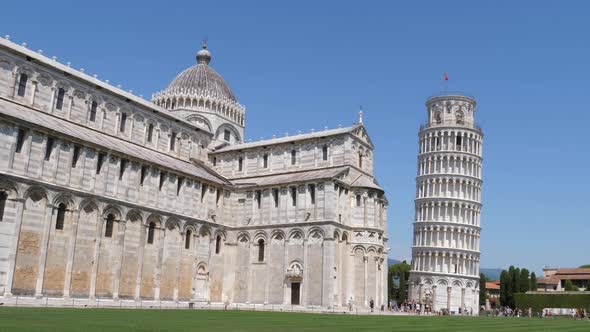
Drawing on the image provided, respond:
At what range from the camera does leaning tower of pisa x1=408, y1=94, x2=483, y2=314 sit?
77.1 meters

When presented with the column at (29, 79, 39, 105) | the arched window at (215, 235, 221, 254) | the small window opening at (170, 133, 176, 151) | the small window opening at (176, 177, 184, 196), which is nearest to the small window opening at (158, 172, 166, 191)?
the small window opening at (176, 177, 184, 196)

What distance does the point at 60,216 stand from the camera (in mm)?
36750

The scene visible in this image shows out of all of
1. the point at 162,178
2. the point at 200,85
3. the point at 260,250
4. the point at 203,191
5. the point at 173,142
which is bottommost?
the point at 260,250

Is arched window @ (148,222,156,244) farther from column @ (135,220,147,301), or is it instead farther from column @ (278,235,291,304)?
column @ (278,235,291,304)

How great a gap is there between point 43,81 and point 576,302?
62380 mm

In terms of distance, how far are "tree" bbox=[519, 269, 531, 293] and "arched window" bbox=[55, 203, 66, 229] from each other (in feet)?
216

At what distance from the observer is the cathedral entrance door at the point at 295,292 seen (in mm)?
46844

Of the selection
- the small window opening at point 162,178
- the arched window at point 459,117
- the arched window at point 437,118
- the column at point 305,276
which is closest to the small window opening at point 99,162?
the small window opening at point 162,178

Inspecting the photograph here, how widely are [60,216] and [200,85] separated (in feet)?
102

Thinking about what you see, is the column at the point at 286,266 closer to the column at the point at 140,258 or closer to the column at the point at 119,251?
the column at the point at 140,258

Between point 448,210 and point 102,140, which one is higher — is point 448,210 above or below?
above

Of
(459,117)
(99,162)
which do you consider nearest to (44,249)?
(99,162)

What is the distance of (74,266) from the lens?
37.2m

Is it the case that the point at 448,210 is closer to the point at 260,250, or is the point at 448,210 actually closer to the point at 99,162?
the point at 260,250
